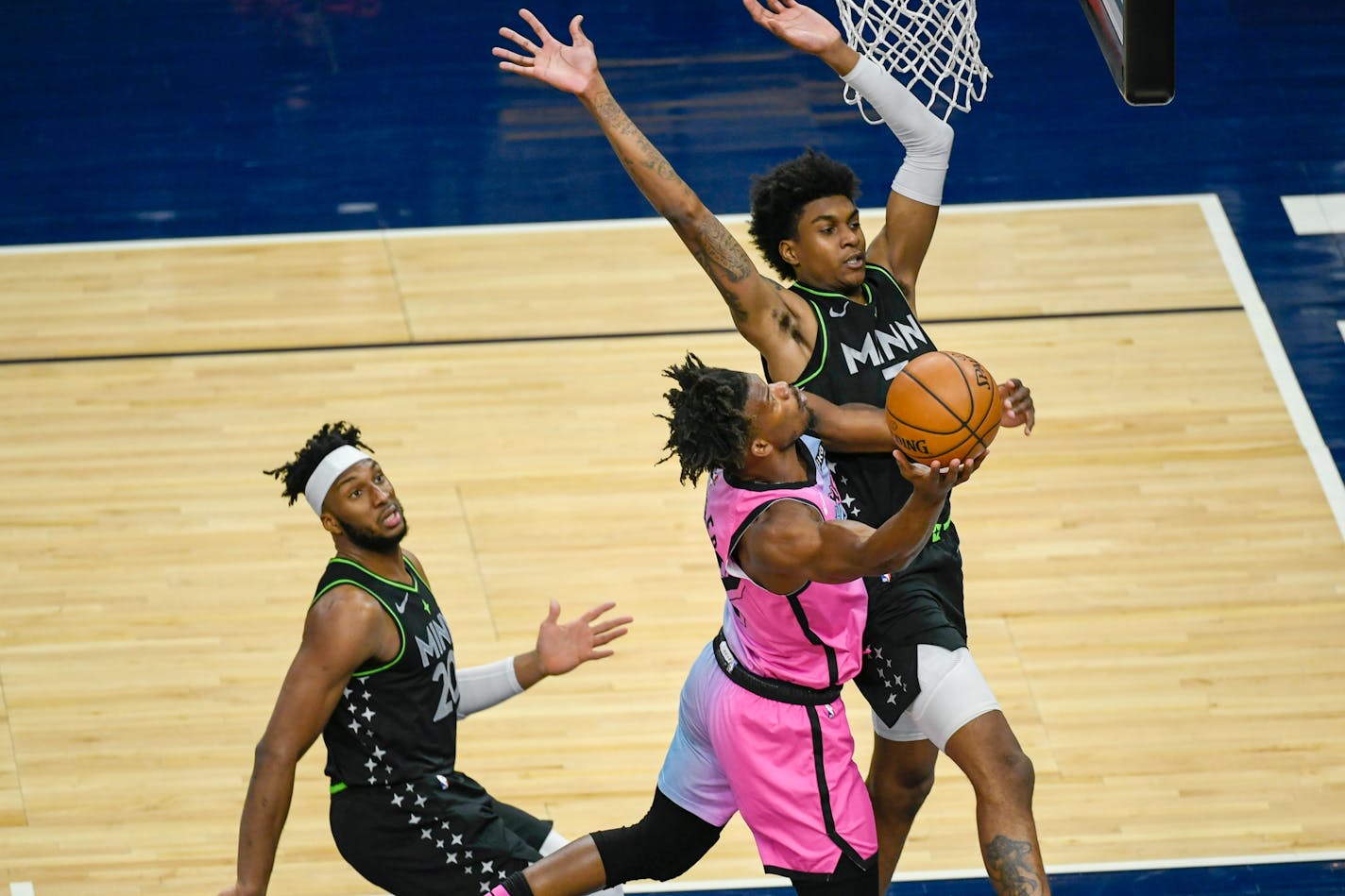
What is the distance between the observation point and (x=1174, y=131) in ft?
30.9

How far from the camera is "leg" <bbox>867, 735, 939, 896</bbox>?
4.91m

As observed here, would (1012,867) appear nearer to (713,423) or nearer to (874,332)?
(713,423)

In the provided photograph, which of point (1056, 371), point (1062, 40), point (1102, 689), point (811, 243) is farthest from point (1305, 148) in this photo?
point (811, 243)

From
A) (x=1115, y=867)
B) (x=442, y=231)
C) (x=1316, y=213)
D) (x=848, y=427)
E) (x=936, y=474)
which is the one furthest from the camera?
(x=442, y=231)

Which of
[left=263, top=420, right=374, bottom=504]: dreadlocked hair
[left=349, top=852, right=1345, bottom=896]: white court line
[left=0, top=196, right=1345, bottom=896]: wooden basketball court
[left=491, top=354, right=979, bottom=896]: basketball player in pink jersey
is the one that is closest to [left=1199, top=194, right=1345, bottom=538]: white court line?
[left=0, top=196, right=1345, bottom=896]: wooden basketball court

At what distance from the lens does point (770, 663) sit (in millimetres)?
4438

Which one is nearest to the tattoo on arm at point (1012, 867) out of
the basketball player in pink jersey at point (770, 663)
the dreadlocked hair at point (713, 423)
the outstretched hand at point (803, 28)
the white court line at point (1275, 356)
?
the basketball player in pink jersey at point (770, 663)

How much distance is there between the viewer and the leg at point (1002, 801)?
171 inches

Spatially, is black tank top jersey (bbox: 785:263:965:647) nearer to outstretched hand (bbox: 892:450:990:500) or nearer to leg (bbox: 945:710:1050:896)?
leg (bbox: 945:710:1050:896)

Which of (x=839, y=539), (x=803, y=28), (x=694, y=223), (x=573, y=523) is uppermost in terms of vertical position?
(x=803, y=28)

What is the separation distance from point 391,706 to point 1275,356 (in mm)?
4654

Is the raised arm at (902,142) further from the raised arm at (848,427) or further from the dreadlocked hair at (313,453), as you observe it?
the dreadlocked hair at (313,453)

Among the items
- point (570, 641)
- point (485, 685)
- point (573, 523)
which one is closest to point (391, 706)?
point (485, 685)

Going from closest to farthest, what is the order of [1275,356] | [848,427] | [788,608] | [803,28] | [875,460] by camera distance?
[788,608] < [848,427] < [875,460] < [803,28] < [1275,356]
